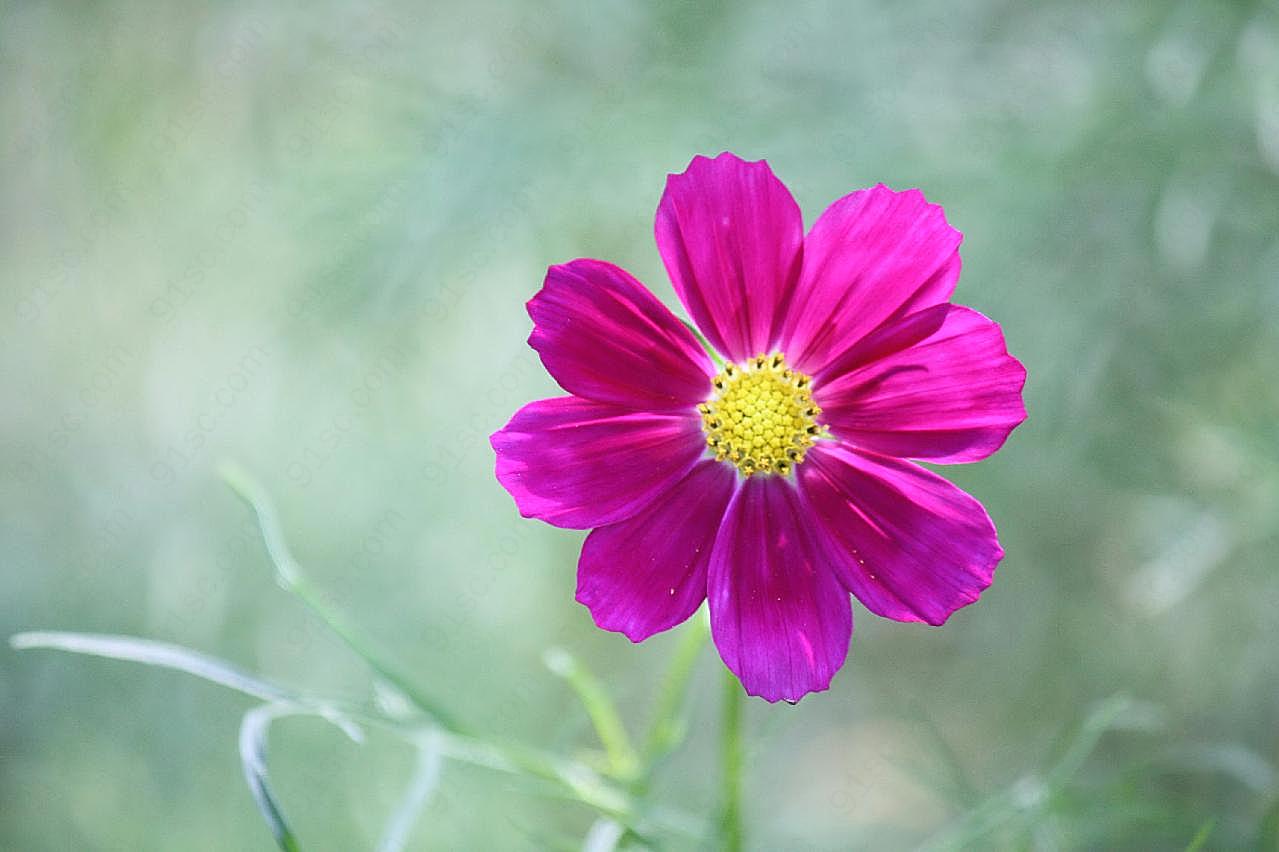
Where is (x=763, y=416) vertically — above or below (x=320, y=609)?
above

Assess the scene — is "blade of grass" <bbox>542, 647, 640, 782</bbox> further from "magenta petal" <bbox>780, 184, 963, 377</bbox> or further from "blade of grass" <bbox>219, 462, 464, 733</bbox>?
"magenta petal" <bbox>780, 184, 963, 377</bbox>

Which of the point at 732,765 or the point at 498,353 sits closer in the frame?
the point at 732,765

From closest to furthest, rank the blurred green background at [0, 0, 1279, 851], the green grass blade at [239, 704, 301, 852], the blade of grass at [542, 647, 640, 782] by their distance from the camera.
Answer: the green grass blade at [239, 704, 301, 852] → the blade of grass at [542, 647, 640, 782] → the blurred green background at [0, 0, 1279, 851]

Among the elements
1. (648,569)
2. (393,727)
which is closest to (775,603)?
(648,569)

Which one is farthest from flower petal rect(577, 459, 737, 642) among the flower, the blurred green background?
the blurred green background

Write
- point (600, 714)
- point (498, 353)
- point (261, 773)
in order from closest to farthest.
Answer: point (261, 773)
point (600, 714)
point (498, 353)

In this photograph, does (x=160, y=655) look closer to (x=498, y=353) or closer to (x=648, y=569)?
(x=648, y=569)
